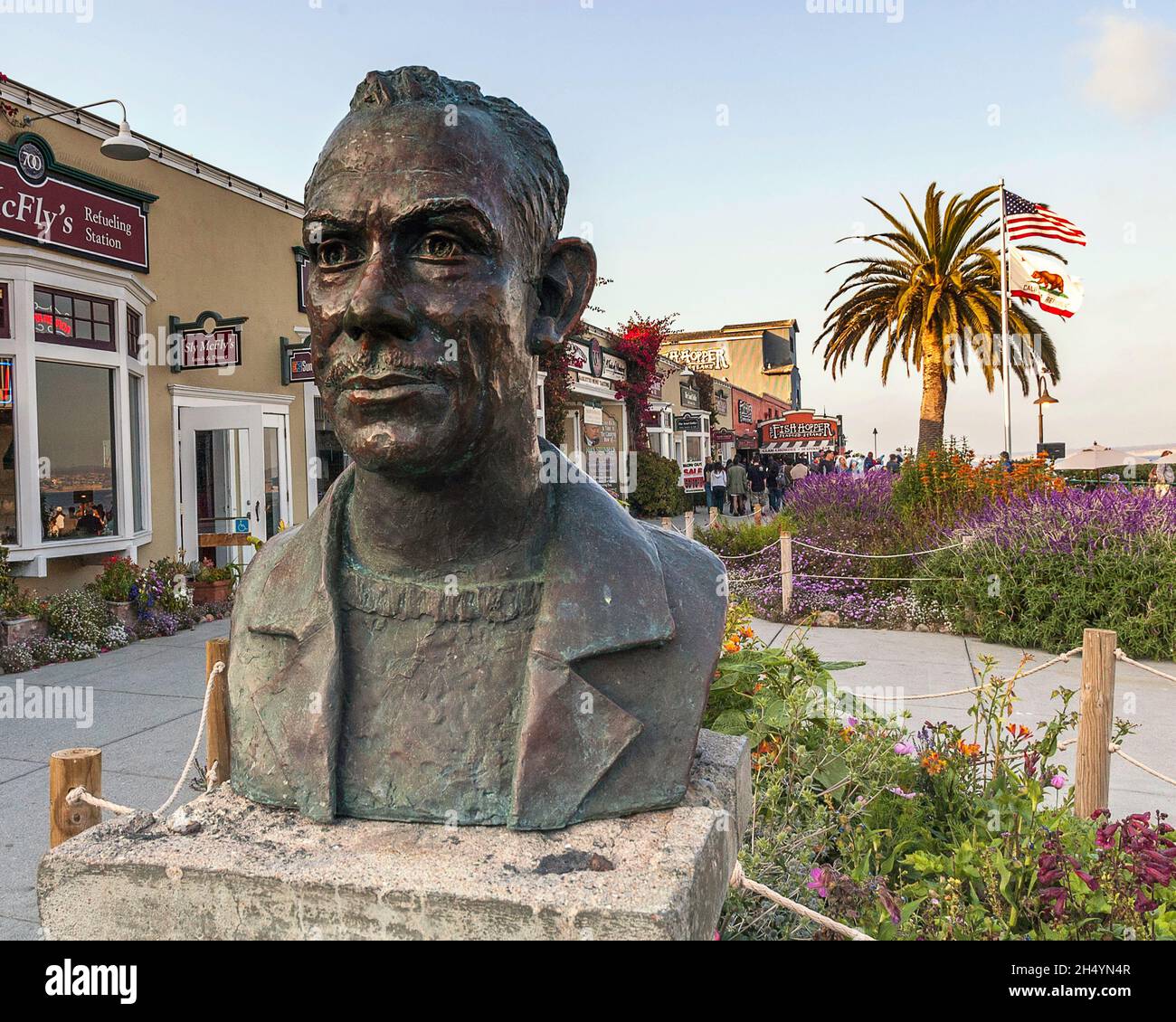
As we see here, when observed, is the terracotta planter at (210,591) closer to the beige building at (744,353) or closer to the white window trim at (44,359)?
the white window trim at (44,359)

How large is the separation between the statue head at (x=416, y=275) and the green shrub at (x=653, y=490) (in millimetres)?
20786

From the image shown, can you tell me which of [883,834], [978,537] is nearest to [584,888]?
[883,834]

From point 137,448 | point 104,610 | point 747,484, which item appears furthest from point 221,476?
point 747,484

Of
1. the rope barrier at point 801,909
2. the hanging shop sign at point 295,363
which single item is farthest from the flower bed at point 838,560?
the rope barrier at point 801,909

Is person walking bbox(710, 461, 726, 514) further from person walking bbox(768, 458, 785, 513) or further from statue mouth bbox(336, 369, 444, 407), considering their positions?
statue mouth bbox(336, 369, 444, 407)

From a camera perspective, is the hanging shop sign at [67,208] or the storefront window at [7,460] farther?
the storefront window at [7,460]

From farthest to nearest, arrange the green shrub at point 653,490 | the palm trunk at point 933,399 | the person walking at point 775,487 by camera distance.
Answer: the person walking at point 775,487 → the green shrub at point 653,490 → the palm trunk at point 933,399

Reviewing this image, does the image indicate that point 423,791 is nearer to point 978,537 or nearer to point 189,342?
point 978,537

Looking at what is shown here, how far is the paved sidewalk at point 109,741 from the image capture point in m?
3.98

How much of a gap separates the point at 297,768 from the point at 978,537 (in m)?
8.37

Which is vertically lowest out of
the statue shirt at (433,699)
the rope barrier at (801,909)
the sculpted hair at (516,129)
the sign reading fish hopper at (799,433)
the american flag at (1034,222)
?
the rope barrier at (801,909)
